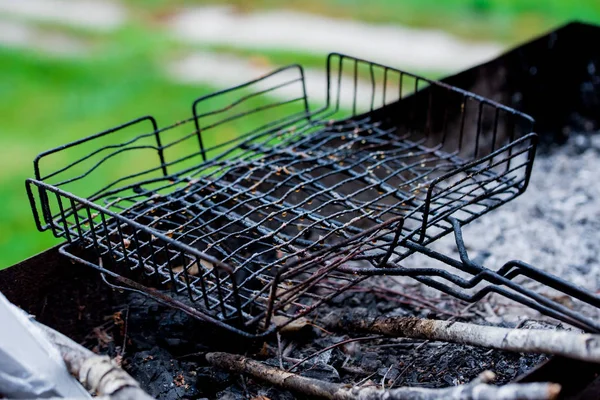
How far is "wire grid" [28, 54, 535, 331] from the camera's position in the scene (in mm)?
2279

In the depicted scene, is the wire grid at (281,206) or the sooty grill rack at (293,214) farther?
the wire grid at (281,206)

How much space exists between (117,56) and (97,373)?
5068 mm

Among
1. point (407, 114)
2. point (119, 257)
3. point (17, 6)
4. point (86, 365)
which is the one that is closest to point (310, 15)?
point (17, 6)

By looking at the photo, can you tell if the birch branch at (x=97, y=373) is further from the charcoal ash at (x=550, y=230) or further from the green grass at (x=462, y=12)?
the green grass at (x=462, y=12)

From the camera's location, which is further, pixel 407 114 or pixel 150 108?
pixel 150 108

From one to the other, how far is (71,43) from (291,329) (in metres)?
5.17

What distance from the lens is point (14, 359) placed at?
6.05 feet

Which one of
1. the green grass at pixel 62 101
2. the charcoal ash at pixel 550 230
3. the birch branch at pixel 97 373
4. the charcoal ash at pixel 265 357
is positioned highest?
the birch branch at pixel 97 373

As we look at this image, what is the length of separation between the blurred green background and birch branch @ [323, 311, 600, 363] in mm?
2227

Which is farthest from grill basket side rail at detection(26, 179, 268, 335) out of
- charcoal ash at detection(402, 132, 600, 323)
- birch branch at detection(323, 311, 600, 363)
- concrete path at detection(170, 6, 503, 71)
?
concrete path at detection(170, 6, 503, 71)

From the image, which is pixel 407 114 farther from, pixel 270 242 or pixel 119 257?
pixel 119 257

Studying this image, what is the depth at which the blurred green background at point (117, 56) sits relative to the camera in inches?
197

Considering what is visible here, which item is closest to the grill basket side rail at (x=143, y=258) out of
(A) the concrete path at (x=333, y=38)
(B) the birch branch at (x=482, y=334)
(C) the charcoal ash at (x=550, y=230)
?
(B) the birch branch at (x=482, y=334)

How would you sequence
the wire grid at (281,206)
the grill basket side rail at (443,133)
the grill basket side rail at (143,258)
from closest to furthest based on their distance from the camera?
the grill basket side rail at (143,258)
the wire grid at (281,206)
the grill basket side rail at (443,133)
